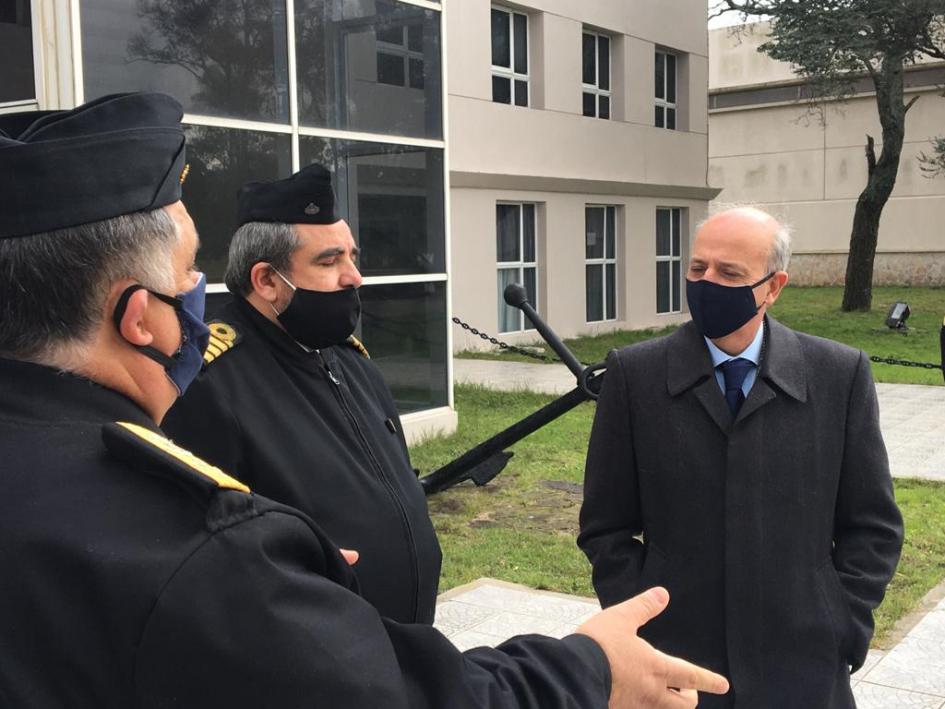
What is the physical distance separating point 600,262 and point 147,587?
21.0 metres

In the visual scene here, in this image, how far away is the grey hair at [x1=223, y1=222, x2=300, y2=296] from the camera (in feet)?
9.14

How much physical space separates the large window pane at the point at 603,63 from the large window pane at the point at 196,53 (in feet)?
48.9

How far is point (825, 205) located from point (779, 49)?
1308cm

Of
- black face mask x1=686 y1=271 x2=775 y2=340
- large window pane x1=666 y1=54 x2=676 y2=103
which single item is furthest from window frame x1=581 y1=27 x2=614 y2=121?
black face mask x1=686 y1=271 x2=775 y2=340

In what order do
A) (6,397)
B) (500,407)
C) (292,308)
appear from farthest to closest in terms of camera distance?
(500,407), (292,308), (6,397)

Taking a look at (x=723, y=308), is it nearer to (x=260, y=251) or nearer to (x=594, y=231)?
(x=260, y=251)

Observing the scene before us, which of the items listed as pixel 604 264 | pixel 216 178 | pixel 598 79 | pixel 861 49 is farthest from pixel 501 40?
pixel 216 178

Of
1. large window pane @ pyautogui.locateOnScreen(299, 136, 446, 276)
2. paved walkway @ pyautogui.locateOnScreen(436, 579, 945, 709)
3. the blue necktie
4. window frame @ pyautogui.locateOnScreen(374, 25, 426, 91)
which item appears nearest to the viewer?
the blue necktie

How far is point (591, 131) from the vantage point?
21.2 m

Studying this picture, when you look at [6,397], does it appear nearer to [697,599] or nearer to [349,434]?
[349,434]

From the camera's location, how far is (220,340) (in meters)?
2.56

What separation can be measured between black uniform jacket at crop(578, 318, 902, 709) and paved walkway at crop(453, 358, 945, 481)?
21.8 feet

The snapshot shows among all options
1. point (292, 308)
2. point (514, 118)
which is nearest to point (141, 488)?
point (292, 308)

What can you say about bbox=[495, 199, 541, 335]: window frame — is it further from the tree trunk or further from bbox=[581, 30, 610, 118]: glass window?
the tree trunk
